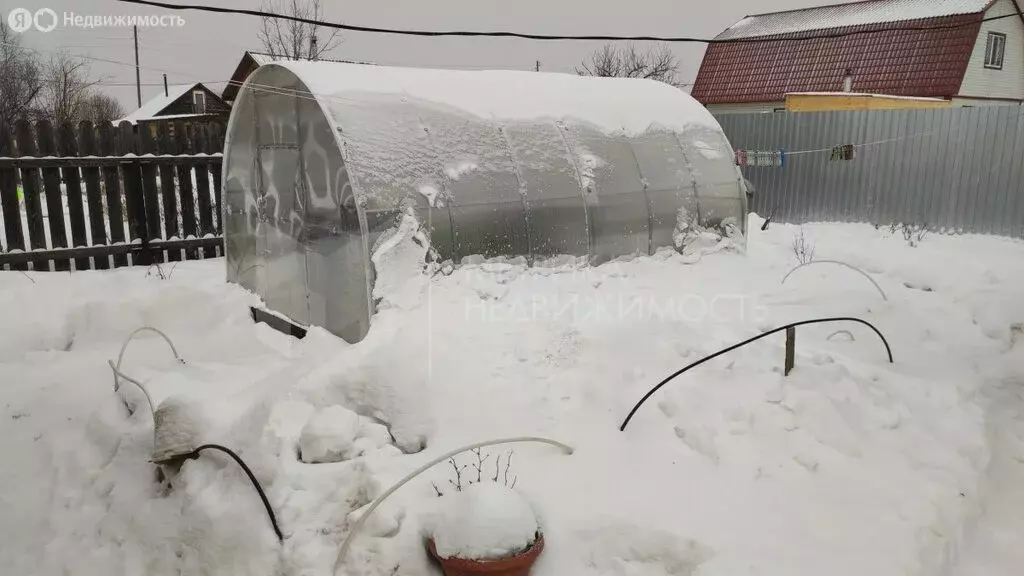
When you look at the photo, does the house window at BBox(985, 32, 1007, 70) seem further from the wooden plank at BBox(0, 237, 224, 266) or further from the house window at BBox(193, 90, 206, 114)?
the house window at BBox(193, 90, 206, 114)

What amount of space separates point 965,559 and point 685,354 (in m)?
2.27

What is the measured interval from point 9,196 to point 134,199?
1.39 meters

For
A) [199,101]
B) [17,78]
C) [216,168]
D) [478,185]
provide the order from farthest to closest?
1. [199,101]
2. [17,78]
3. [216,168]
4. [478,185]

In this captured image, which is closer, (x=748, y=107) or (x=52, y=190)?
(x=52, y=190)

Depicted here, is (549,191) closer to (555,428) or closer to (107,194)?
(555,428)

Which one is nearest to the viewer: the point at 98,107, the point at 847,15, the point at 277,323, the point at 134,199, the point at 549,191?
the point at 549,191

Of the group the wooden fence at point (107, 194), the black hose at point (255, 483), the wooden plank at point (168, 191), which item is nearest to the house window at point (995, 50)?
the wooden fence at point (107, 194)

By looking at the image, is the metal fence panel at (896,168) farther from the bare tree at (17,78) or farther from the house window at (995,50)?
the bare tree at (17,78)

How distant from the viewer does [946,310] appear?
6.82 meters

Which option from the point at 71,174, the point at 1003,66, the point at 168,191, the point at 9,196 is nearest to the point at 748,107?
the point at 1003,66

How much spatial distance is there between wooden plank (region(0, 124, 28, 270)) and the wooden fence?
0.04 feet

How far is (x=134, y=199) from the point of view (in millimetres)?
9094

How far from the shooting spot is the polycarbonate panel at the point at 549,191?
6.52m

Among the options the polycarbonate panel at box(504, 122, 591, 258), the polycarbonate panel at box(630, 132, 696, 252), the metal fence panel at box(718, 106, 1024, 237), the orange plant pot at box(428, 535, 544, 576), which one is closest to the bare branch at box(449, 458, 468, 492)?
the orange plant pot at box(428, 535, 544, 576)
